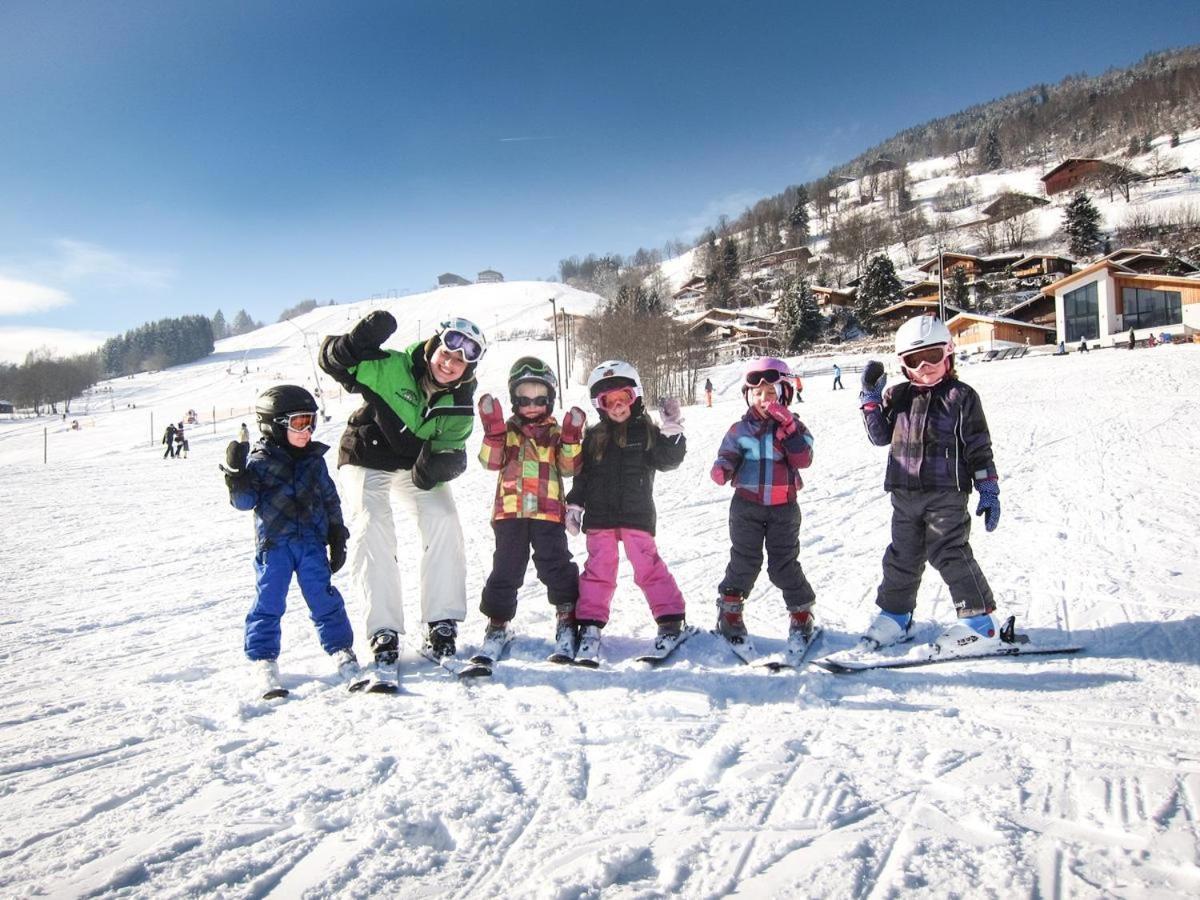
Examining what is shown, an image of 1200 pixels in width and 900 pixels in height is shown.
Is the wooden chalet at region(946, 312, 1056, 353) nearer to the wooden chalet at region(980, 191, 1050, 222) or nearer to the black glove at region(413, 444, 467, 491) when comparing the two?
the wooden chalet at region(980, 191, 1050, 222)

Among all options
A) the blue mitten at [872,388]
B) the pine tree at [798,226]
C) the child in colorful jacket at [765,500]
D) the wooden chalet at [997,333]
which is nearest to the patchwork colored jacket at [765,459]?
the child in colorful jacket at [765,500]

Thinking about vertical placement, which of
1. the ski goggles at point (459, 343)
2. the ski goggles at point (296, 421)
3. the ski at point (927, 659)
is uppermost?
the ski goggles at point (459, 343)

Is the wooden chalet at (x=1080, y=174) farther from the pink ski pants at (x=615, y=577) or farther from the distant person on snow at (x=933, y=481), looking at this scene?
the pink ski pants at (x=615, y=577)

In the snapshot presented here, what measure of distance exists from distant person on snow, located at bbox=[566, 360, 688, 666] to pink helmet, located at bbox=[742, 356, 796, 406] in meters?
0.47

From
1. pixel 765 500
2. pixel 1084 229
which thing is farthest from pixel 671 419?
pixel 1084 229

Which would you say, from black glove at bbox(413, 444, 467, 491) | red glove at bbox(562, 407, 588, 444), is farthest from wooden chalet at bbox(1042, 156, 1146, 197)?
black glove at bbox(413, 444, 467, 491)

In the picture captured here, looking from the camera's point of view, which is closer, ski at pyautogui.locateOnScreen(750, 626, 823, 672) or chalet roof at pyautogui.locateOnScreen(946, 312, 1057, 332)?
ski at pyautogui.locateOnScreen(750, 626, 823, 672)

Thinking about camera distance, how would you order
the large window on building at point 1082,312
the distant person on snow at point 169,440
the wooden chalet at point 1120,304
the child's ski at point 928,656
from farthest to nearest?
the large window on building at point 1082,312, the wooden chalet at point 1120,304, the distant person on snow at point 169,440, the child's ski at point 928,656

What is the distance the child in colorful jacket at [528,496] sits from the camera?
353 cm

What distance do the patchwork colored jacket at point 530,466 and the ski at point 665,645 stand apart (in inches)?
35.0

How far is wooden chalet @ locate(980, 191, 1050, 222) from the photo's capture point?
232 feet

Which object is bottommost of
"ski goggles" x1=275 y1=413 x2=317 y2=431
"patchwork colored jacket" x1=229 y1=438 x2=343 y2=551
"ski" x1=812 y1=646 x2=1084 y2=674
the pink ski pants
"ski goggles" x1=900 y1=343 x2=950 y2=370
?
"ski" x1=812 y1=646 x2=1084 y2=674

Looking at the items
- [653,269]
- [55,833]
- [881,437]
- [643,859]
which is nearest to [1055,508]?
[881,437]

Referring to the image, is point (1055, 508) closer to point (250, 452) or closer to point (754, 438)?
point (754, 438)
